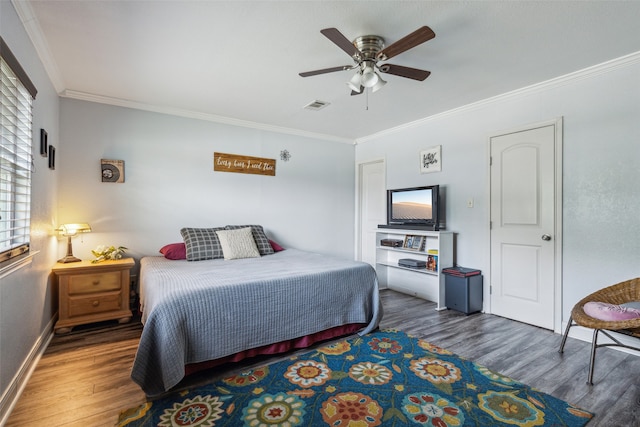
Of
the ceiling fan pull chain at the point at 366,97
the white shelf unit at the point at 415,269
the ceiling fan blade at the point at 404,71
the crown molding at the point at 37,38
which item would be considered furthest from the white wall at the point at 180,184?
the ceiling fan blade at the point at 404,71

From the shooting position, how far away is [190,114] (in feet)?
13.0

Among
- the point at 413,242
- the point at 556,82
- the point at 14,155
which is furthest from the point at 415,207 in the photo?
the point at 14,155

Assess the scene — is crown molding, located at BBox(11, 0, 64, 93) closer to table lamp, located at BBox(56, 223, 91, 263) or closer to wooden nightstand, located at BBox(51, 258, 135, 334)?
table lamp, located at BBox(56, 223, 91, 263)

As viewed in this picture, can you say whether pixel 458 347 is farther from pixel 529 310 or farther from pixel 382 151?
pixel 382 151

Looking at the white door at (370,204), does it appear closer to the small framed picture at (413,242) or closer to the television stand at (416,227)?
the television stand at (416,227)

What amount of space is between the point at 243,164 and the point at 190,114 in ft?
2.96

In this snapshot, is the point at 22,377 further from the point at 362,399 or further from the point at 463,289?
the point at 463,289

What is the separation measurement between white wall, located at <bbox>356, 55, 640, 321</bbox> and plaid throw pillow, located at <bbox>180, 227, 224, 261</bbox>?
9.85 ft

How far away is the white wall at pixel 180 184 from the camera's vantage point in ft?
11.1

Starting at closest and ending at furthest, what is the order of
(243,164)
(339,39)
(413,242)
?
(339,39), (413,242), (243,164)

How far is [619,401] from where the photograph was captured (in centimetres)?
183

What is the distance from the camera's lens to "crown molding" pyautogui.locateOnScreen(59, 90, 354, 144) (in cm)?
337

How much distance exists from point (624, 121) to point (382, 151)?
279 centimetres

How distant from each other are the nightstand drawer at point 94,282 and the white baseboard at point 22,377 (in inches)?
13.8
